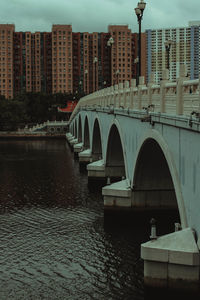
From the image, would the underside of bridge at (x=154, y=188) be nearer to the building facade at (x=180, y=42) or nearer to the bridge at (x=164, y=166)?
the bridge at (x=164, y=166)

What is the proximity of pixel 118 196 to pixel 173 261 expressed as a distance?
1331 centimetres

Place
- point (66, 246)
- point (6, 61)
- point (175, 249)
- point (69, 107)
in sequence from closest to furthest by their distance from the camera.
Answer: point (175, 249)
point (66, 246)
point (69, 107)
point (6, 61)

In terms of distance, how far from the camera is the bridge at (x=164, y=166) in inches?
655

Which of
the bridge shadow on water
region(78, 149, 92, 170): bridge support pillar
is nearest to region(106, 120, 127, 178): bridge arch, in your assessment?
the bridge shadow on water

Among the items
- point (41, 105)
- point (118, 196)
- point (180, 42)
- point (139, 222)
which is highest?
point (180, 42)

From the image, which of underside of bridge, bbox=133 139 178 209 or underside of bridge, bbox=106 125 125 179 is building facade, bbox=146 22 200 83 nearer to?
underside of bridge, bbox=106 125 125 179

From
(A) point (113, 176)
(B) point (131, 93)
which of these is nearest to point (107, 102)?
(A) point (113, 176)

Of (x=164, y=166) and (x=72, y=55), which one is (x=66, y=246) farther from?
(x=72, y=55)

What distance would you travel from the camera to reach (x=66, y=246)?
24.9 m

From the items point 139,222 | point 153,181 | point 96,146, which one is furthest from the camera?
point 96,146

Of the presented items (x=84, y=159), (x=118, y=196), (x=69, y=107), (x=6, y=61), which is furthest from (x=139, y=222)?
(x=6, y=61)

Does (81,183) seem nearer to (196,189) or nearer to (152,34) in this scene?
(152,34)

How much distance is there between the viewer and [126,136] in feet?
104

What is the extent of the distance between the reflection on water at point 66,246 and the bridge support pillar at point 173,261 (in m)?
1.49
